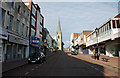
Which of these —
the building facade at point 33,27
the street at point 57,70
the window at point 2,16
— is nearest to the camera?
the street at point 57,70

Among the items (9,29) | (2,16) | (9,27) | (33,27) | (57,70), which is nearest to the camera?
(57,70)

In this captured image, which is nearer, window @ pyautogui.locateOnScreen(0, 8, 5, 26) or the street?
the street

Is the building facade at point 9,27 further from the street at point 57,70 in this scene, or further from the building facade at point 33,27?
the building facade at point 33,27

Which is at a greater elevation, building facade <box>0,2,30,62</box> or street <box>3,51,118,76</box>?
building facade <box>0,2,30,62</box>

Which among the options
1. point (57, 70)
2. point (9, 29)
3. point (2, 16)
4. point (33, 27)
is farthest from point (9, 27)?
point (33, 27)

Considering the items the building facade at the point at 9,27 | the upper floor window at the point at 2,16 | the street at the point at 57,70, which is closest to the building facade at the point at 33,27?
the building facade at the point at 9,27

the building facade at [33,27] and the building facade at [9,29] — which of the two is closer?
the building facade at [9,29]

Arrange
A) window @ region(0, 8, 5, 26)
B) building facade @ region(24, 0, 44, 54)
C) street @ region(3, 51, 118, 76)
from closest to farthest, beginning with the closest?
1. street @ region(3, 51, 118, 76)
2. window @ region(0, 8, 5, 26)
3. building facade @ region(24, 0, 44, 54)

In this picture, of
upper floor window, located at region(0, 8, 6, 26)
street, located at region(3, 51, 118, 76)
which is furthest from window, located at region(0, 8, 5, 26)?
street, located at region(3, 51, 118, 76)

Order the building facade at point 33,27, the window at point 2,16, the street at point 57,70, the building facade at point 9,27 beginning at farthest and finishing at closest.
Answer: the building facade at point 33,27 < the building facade at point 9,27 < the window at point 2,16 < the street at point 57,70

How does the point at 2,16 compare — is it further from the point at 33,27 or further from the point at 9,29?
the point at 33,27

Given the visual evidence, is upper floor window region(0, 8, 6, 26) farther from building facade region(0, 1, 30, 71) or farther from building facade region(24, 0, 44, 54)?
building facade region(24, 0, 44, 54)

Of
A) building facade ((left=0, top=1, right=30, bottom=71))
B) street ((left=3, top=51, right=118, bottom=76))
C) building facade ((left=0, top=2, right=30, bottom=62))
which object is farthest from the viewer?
building facade ((left=0, top=2, right=30, bottom=62))

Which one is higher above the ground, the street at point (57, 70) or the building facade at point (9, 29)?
the building facade at point (9, 29)
